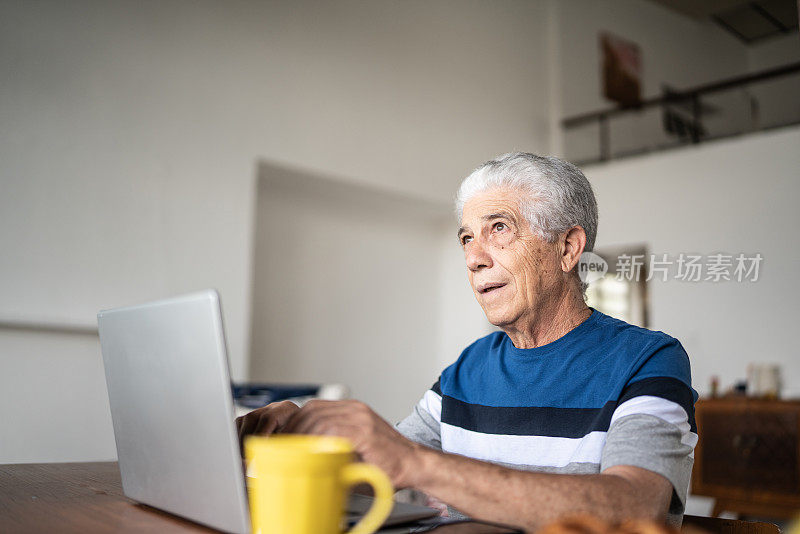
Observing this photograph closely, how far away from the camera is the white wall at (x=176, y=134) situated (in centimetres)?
372

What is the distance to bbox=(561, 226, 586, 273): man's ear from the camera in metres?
1.45

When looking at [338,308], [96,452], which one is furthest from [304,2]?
[96,452]

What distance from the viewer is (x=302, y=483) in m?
0.60

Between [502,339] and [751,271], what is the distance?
4.33 meters

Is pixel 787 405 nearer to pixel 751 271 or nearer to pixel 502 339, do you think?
pixel 751 271

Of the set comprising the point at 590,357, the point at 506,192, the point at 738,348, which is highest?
the point at 506,192

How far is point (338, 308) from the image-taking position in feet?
18.4

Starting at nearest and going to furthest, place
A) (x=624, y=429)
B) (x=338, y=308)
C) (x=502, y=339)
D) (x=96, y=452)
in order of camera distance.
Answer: (x=624, y=429)
(x=502, y=339)
(x=96, y=452)
(x=338, y=308)

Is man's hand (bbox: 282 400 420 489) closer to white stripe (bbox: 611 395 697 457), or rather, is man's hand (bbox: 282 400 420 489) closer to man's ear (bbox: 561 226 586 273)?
white stripe (bbox: 611 395 697 457)

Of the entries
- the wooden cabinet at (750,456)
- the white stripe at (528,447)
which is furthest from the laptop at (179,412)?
the wooden cabinet at (750,456)

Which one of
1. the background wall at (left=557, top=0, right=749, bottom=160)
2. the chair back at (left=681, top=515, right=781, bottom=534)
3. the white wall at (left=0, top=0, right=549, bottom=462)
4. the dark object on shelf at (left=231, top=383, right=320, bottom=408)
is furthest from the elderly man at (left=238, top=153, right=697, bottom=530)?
the background wall at (left=557, top=0, right=749, bottom=160)

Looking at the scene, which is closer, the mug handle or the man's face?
the mug handle

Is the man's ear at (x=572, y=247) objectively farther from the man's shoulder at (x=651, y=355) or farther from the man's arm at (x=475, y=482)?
the man's arm at (x=475, y=482)

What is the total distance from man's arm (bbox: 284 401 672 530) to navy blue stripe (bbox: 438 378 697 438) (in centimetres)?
24
